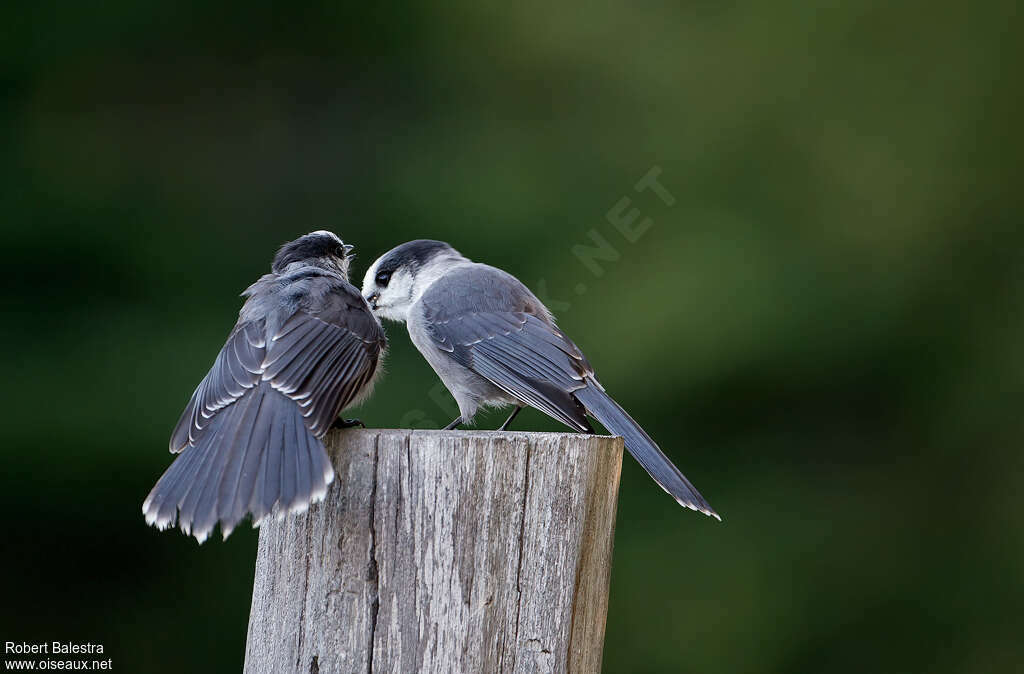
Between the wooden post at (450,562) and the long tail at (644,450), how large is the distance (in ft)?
1.69

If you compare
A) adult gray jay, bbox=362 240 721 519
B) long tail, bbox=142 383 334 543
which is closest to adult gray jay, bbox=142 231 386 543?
long tail, bbox=142 383 334 543

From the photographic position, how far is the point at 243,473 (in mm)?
2146

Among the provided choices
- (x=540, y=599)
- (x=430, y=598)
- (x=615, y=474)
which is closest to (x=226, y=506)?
(x=430, y=598)

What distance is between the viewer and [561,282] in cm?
523

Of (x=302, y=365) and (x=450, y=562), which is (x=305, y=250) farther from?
(x=450, y=562)

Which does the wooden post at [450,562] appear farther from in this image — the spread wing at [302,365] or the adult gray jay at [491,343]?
the adult gray jay at [491,343]

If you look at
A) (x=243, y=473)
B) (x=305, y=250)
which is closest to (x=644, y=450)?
(x=243, y=473)

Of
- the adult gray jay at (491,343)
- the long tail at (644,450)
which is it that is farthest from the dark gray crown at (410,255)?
the long tail at (644,450)

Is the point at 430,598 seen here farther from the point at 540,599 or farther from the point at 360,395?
the point at 360,395

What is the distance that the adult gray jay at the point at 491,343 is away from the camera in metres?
2.83

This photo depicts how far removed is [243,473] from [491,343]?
1201mm

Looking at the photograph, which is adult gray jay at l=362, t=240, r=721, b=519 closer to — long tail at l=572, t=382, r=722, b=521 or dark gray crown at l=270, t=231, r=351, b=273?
long tail at l=572, t=382, r=722, b=521

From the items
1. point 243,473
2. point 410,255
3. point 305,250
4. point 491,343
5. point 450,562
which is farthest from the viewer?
point 410,255

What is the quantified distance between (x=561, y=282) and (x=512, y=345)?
6.88ft
